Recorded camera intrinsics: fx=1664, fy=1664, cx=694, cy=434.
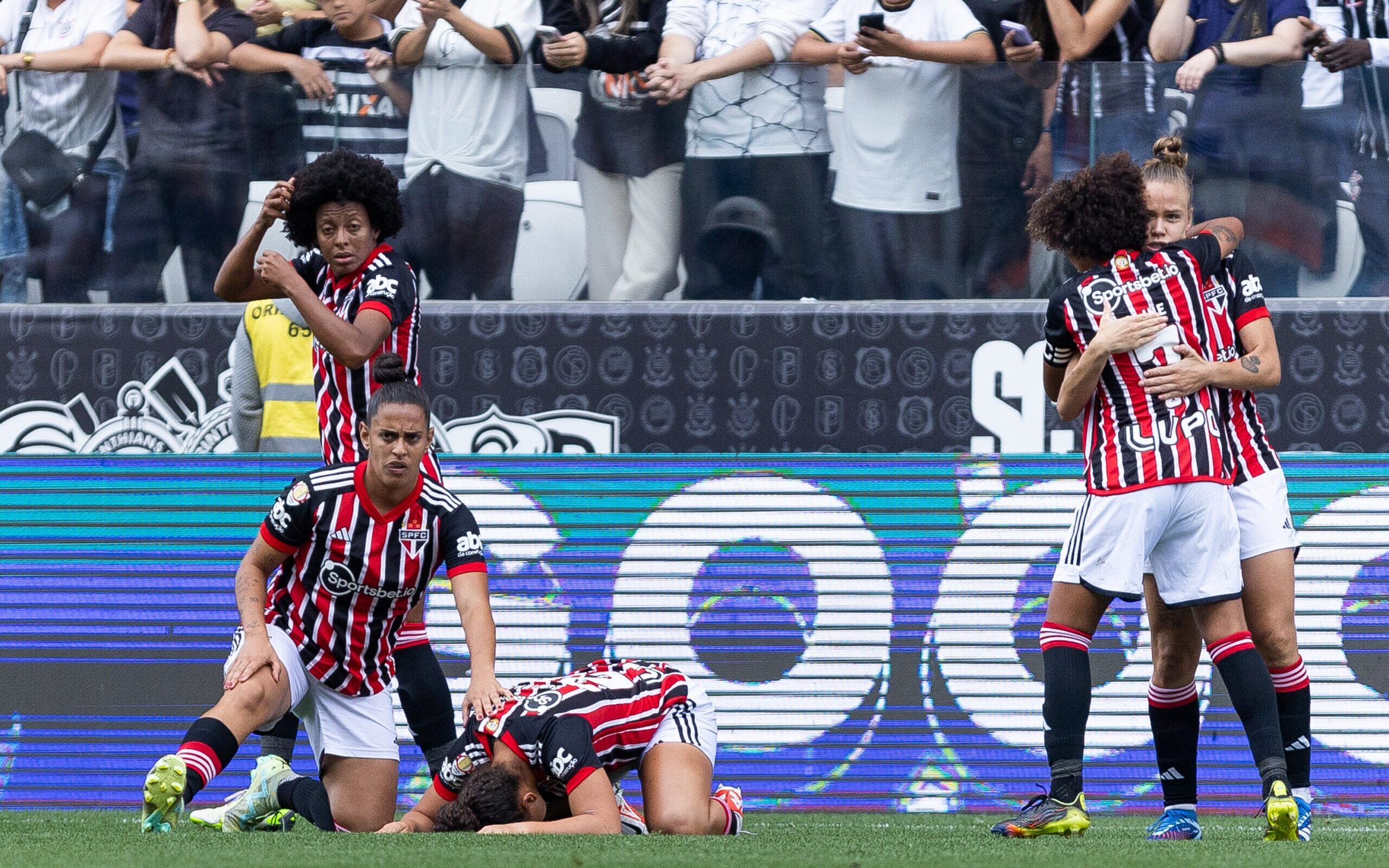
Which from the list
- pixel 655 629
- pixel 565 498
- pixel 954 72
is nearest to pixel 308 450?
pixel 565 498

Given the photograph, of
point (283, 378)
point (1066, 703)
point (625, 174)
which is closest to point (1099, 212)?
point (1066, 703)

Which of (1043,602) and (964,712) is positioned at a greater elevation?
(1043,602)

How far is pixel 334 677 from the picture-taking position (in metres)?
4.78

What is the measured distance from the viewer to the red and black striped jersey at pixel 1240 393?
13.8 ft

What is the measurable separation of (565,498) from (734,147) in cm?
147

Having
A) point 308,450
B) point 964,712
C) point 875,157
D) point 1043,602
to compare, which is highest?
point 875,157

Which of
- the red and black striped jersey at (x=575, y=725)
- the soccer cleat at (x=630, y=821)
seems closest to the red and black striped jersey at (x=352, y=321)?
the red and black striped jersey at (x=575, y=725)

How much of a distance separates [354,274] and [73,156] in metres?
2.17

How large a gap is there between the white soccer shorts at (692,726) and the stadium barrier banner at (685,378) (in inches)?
60.8

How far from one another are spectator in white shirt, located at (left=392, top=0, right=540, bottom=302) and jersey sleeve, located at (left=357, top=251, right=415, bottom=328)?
1436 millimetres

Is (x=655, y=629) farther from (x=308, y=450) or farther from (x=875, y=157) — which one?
(x=875, y=157)

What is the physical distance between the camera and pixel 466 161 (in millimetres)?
6281

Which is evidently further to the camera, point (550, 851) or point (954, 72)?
point (954, 72)

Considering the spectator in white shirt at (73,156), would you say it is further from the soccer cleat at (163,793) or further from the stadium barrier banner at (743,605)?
the soccer cleat at (163,793)
